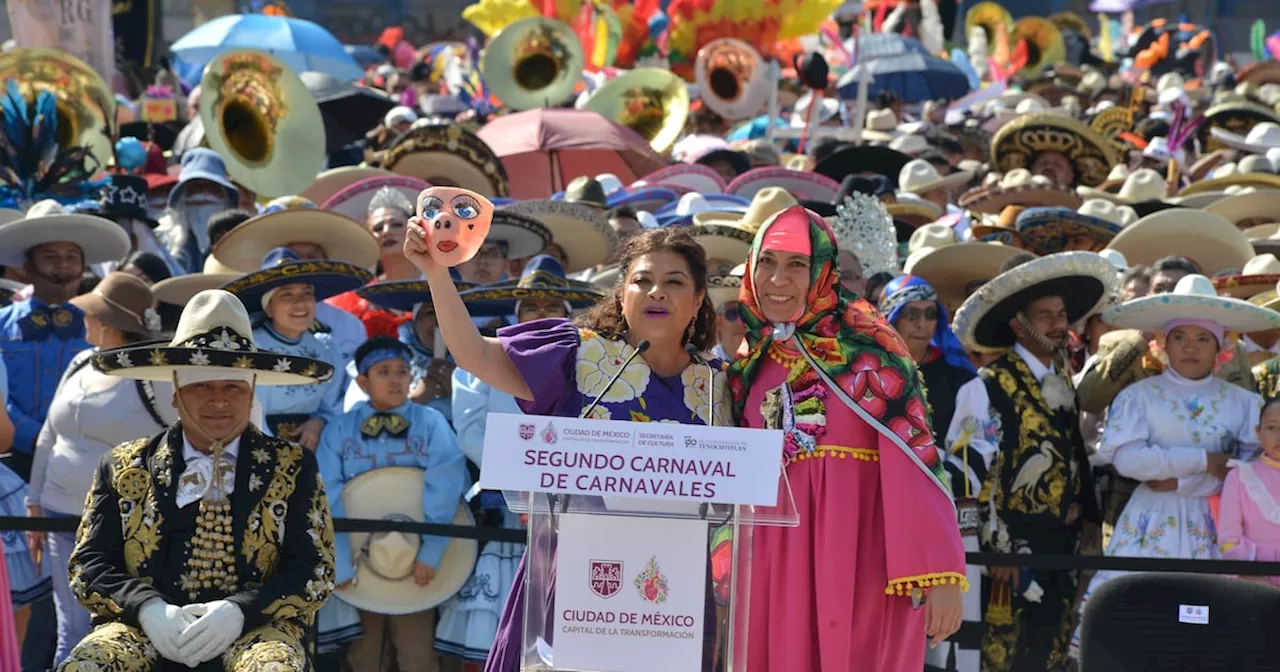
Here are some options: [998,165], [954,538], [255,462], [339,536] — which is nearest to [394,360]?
[339,536]

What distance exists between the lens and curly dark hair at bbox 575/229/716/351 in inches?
176

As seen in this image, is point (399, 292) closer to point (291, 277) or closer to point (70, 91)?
point (291, 277)

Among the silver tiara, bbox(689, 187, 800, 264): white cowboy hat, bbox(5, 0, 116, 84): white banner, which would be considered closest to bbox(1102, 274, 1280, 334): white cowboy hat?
the silver tiara

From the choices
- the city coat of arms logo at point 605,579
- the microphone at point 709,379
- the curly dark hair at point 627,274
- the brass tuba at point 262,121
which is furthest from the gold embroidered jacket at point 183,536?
the brass tuba at point 262,121

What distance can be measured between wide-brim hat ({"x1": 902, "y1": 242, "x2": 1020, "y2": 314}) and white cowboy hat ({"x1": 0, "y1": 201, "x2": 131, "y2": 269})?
3.56 m

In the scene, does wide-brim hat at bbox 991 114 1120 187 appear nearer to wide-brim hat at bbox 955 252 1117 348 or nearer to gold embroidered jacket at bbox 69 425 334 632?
wide-brim hat at bbox 955 252 1117 348

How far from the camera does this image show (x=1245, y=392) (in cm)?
696

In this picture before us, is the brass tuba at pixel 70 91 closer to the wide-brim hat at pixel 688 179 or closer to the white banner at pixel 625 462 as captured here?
the wide-brim hat at pixel 688 179

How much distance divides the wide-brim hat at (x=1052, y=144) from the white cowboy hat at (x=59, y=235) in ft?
22.4

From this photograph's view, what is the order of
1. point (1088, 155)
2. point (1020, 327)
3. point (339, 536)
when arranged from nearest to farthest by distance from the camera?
point (339, 536)
point (1020, 327)
point (1088, 155)

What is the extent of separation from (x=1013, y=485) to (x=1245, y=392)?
0.93 m

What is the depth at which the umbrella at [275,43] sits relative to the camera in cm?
1978

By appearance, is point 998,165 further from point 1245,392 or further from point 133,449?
point 133,449

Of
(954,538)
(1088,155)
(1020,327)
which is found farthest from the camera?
(1088,155)
